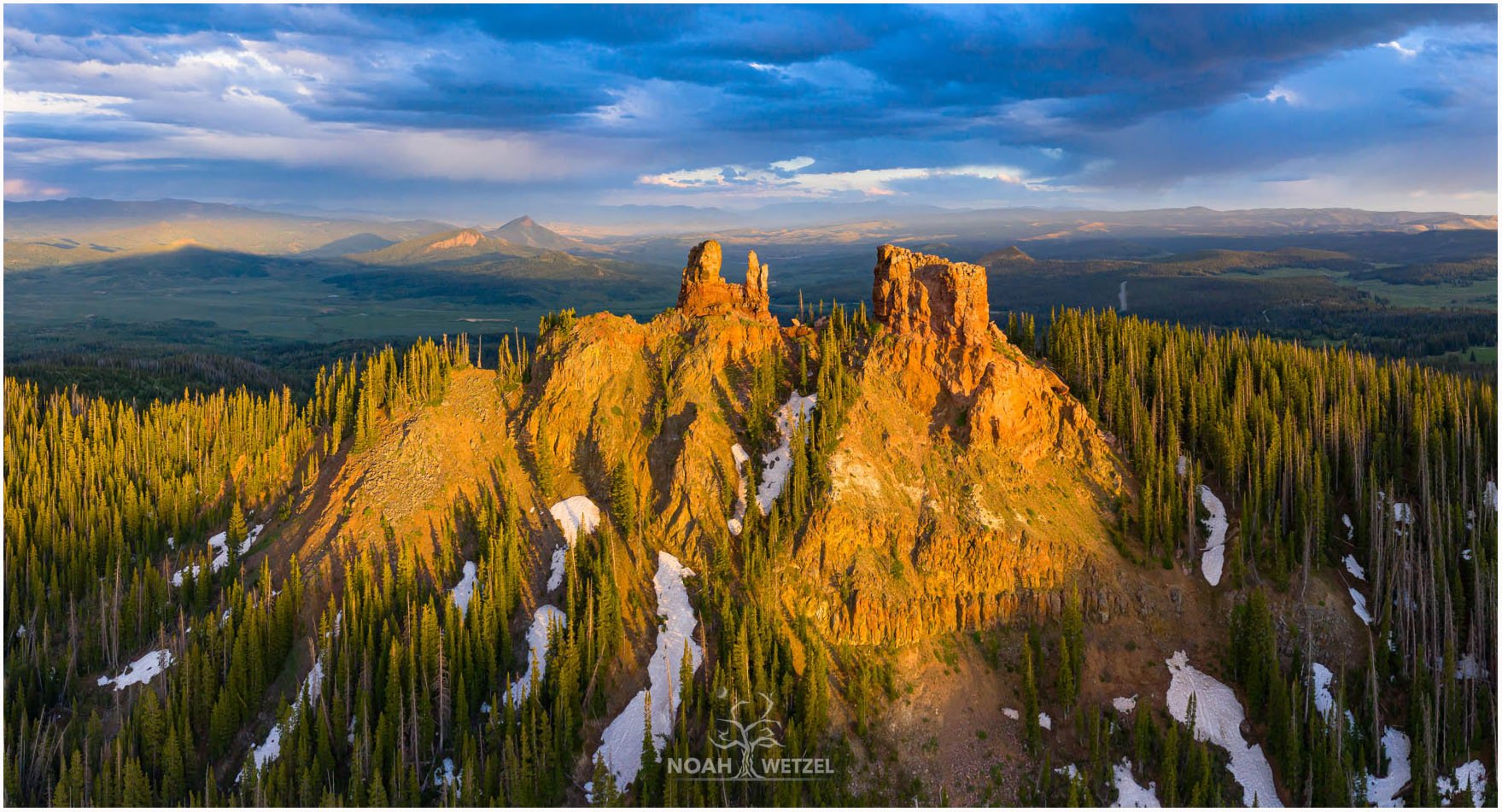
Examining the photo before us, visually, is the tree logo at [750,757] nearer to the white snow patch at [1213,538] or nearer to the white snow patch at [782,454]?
the white snow patch at [782,454]

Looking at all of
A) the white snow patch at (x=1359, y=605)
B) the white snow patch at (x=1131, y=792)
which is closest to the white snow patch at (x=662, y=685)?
the white snow patch at (x=1131, y=792)

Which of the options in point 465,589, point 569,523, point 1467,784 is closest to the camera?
point 1467,784

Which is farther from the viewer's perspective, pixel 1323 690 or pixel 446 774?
pixel 1323 690

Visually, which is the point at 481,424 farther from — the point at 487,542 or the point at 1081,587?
the point at 1081,587

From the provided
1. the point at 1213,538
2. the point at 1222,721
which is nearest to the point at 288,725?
the point at 1222,721

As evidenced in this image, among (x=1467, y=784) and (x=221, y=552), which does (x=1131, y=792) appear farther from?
(x=221, y=552)

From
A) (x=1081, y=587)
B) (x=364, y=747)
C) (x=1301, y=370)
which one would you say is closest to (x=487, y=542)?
(x=364, y=747)

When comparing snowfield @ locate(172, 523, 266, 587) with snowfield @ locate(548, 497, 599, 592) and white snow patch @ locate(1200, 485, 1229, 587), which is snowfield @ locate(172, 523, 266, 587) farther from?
white snow patch @ locate(1200, 485, 1229, 587)
